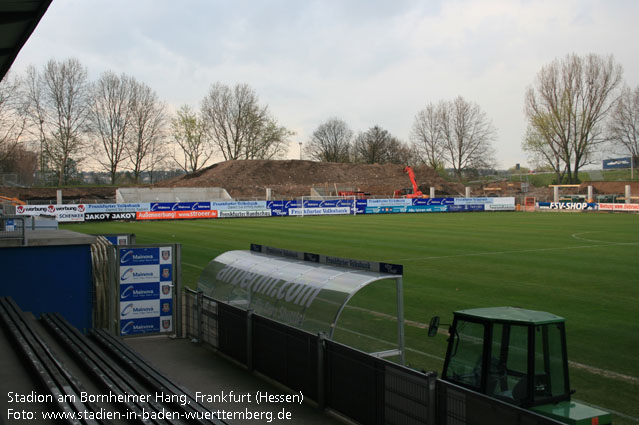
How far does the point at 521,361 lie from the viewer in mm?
6098

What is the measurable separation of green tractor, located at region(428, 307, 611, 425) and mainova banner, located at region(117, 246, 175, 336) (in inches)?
275

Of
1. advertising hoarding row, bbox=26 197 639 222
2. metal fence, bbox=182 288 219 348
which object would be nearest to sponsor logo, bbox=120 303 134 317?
metal fence, bbox=182 288 219 348

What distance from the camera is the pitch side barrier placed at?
4888cm

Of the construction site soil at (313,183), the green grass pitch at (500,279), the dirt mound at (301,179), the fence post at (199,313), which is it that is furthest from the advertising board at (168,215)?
the fence post at (199,313)

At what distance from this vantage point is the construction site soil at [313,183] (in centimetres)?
8231

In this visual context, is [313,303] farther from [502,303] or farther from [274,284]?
[502,303]

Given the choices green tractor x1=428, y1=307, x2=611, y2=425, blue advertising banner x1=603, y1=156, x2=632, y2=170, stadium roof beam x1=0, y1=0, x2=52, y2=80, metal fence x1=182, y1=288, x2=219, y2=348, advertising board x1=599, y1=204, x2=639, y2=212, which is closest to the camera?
green tractor x1=428, y1=307, x2=611, y2=425

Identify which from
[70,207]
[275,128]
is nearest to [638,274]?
[70,207]

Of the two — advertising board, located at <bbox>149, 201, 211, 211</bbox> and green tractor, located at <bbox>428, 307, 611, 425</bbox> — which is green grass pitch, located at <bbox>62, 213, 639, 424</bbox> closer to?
green tractor, located at <bbox>428, 307, 611, 425</bbox>

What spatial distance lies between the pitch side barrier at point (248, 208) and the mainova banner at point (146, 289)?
121ft

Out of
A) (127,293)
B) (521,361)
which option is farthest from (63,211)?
(521,361)

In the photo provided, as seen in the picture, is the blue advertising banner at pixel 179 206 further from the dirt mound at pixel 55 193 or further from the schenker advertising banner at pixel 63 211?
the dirt mound at pixel 55 193

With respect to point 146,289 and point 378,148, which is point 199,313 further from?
point 378,148

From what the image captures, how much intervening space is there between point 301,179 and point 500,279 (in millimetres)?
78888
